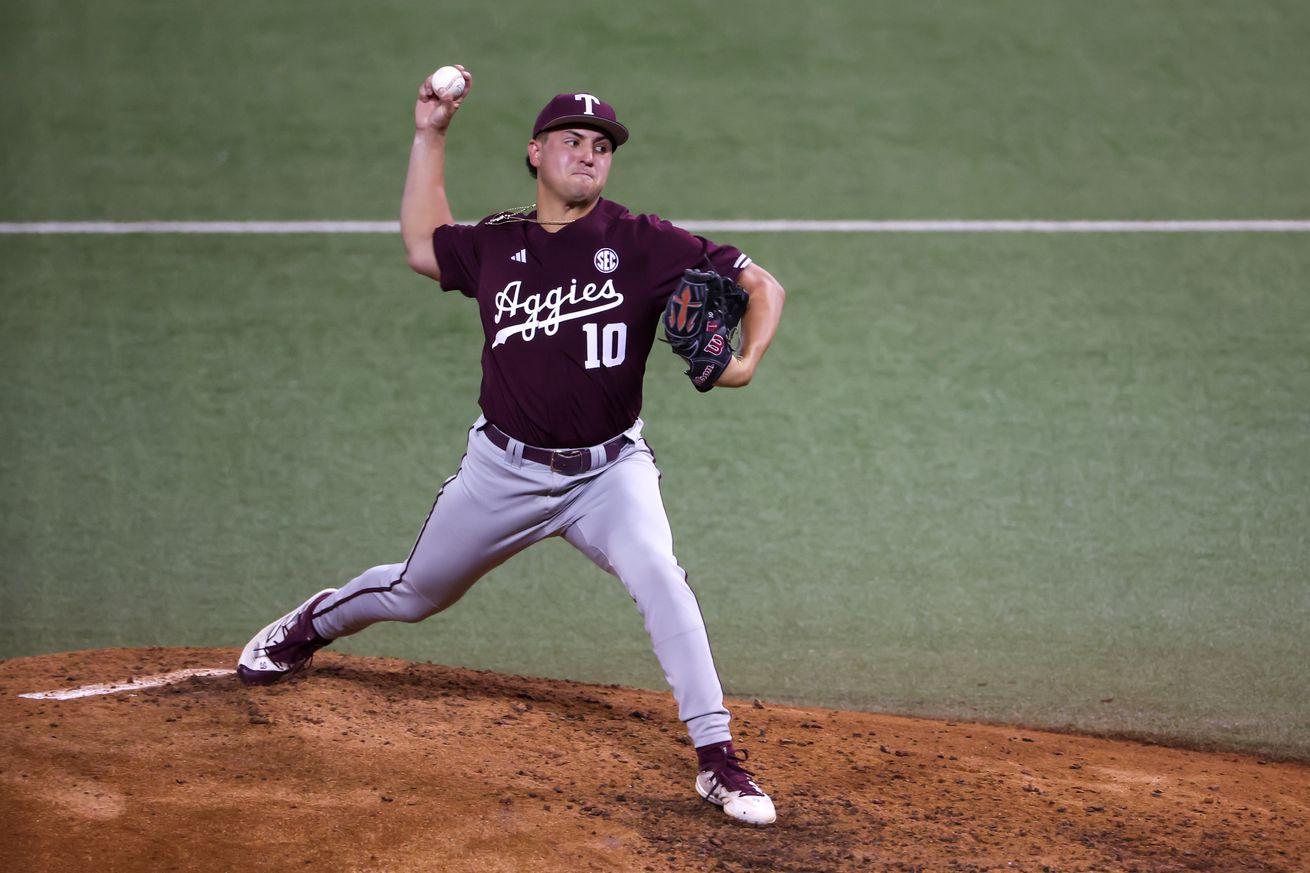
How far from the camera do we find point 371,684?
14.6ft

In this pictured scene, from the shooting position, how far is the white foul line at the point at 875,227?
747 centimetres

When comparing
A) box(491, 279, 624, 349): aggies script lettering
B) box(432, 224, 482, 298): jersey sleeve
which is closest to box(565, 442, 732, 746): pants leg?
box(491, 279, 624, 349): aggies script lettering

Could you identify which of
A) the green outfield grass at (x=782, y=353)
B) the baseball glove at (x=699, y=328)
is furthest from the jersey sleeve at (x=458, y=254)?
the green outfield grass at (x=782, y=353)

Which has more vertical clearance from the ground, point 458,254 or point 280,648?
point 458,254

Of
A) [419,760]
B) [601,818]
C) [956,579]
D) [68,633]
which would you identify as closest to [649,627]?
[601,818]

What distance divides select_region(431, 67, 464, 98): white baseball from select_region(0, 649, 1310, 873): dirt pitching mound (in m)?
1.85

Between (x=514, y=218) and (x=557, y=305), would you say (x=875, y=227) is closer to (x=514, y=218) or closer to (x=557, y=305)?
(x=514, y=218)

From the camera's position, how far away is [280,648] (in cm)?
433

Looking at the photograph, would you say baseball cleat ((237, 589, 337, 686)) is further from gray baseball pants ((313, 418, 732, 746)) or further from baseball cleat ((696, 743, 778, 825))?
baseball cleat ((696, 743, 778, 825))

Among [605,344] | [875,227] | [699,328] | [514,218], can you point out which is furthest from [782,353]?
[699,328]

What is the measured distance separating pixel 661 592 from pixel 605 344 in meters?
0.71

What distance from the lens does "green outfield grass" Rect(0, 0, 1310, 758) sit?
557 centimetres

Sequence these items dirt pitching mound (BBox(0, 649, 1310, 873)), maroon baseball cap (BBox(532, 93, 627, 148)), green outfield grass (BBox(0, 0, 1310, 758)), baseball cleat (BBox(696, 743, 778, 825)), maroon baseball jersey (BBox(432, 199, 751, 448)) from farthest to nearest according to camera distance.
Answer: green outfield grass (BBox(0, 0, 1310, 758)), maroon baseball cap (BBox(532, 93, 627, 148)), maroon baseball jersey (BBox(432, 199, 751, 448)), baseball cleat (BBox(696, 743, 778, 825)), dirt pitching mound (BBox(0, 649, 1310, 873))

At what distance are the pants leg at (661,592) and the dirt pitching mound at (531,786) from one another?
27 cm
